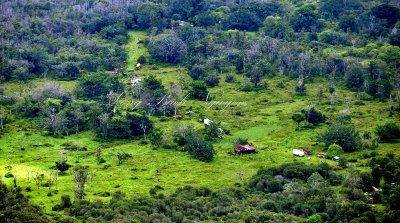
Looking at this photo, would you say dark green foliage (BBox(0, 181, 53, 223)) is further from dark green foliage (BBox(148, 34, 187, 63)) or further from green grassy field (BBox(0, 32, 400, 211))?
dark green foliage (BBox(148, 34, 187, 63))

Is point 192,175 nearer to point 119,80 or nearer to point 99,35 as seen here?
point 119,80

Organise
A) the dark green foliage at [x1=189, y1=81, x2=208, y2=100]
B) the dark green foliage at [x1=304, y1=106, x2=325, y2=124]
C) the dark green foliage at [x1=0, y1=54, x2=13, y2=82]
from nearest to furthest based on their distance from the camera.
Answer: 1. the dark green foliage at [x1=304, y1=106, x2=325, y2=124]
2. the dark green foliage at [x1=189, y1=81, x2=208, y2=100]
3. the dark green foliage at [x1=0, y1=54, x2=13, y2=82]

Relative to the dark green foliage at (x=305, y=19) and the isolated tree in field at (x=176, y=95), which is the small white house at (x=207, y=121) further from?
the dark green foliage at (x=305, y=19)

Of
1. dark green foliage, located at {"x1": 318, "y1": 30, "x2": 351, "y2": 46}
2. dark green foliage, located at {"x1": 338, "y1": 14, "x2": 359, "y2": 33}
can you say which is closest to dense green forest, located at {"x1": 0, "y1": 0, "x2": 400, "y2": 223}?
dark green foliage, located at {"x1": 338, "y1": 14, "x2": 359, "y2": 33}

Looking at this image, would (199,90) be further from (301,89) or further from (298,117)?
(298,117)

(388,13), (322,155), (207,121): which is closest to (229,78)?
(207,121)

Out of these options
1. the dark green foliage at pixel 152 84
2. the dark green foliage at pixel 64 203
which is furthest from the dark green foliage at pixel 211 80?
the dark green foliage at pixel 64 203

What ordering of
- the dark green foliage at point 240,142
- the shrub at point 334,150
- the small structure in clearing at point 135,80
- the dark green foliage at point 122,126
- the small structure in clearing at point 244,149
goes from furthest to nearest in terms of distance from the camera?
→ the small structure in clearing at point 135,80
the dark green foliage at point 122,126
the dark green foliage at point 240,142
the small structure in clearing at point 244,149
the shrub at point 334,150
